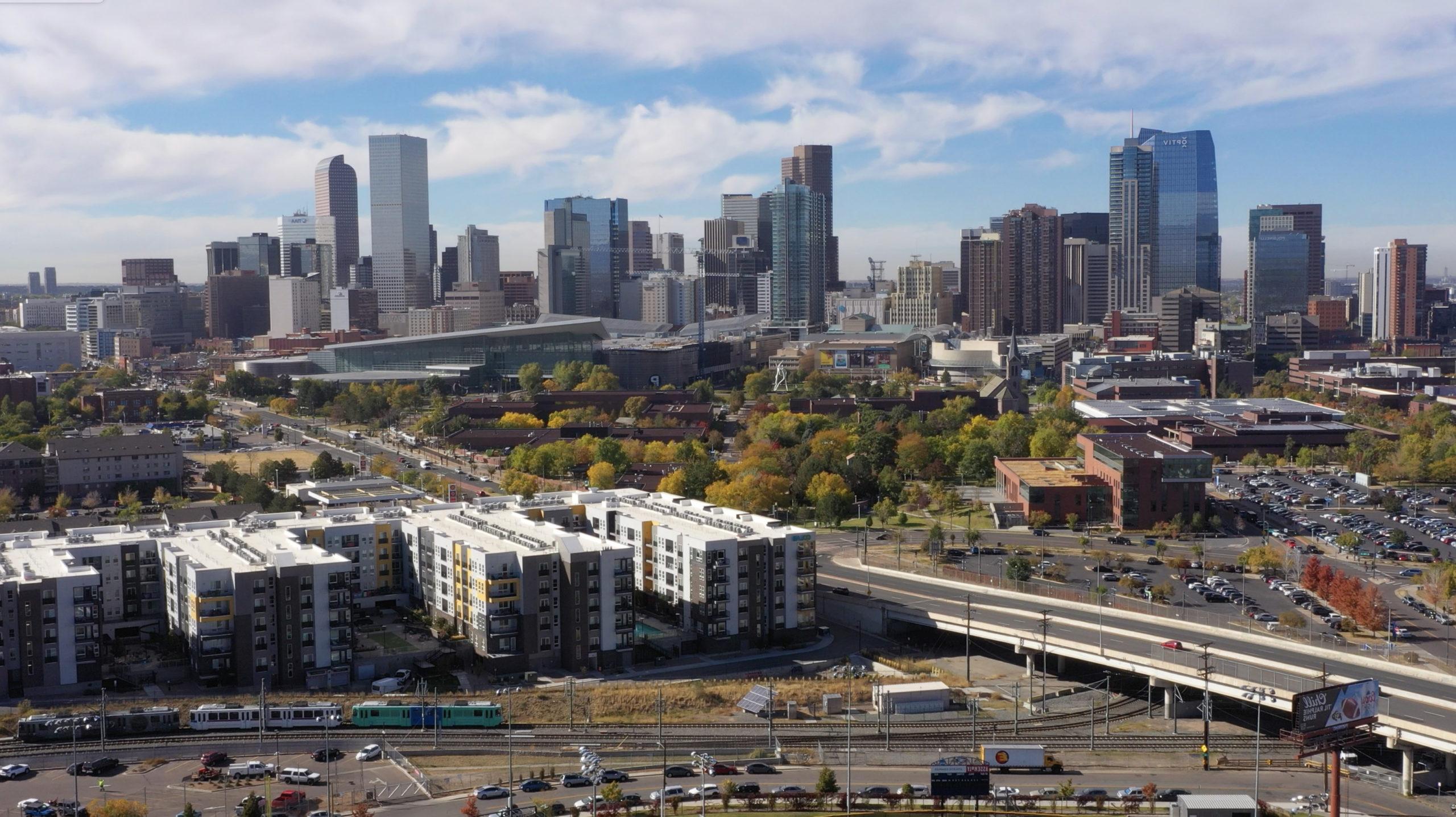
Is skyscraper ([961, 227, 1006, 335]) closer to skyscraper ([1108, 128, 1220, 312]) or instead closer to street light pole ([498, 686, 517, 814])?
skyscraper ([1108, 128, 1220, 312])

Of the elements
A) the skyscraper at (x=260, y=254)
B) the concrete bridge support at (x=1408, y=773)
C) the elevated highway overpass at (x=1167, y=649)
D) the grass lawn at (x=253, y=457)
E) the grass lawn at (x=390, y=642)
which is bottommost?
the concrete bridge support at (x=1408, y=773)

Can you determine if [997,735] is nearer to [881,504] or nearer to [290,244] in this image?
[881,504]

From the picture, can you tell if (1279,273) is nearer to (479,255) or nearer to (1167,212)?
(1167,212)

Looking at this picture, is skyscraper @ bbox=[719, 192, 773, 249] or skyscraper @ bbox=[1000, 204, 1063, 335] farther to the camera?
skyscraper @ bbox=[719, 192, 773, 249]

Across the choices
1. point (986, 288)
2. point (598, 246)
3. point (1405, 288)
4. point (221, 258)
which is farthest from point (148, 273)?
point (1405, 288)

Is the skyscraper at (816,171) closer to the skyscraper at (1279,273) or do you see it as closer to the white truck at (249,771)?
the skyscraper at (1279,273)

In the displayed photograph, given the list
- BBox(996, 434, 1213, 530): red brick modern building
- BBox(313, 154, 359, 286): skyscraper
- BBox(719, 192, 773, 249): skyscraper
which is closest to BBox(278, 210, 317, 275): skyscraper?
BBox(313, 154, 359, 286): skyscraper

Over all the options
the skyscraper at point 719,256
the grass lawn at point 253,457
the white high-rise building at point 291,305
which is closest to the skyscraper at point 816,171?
the skyscraper at point 719,256
